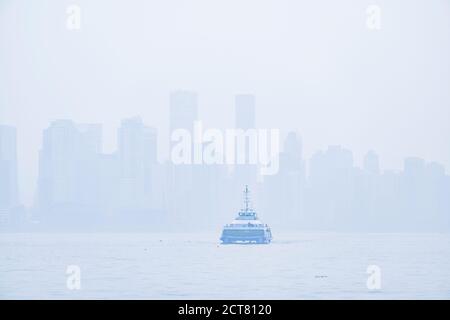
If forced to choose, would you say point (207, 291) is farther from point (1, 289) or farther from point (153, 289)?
point (1, 289)

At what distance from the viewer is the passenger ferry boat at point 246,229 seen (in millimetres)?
62438

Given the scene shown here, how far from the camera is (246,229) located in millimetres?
62594

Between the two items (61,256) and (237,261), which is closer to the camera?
(237,261)

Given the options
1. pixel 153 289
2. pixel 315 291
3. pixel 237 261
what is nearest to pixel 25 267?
pixel 237 261

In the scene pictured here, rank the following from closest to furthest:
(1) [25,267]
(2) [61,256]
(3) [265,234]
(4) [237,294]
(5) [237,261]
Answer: (4) [237,294] < (1) [25,267] < (5) [237,261] < (2) [61,256] < (3) [265,234]

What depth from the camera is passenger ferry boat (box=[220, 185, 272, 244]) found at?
62438 mm
